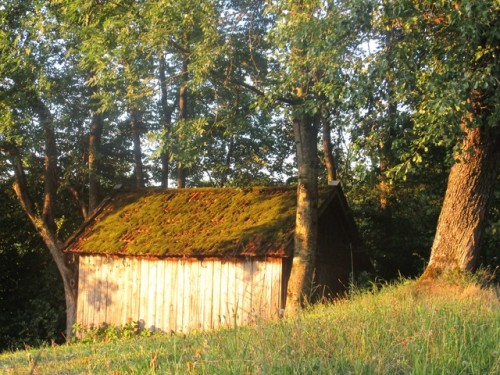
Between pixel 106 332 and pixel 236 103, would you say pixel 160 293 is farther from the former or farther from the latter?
pixel 236 103

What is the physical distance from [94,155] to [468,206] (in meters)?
15.4

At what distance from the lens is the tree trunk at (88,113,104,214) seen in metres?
25.1

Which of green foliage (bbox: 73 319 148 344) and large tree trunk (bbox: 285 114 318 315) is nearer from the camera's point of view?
large tree trunk (bbox: 285 114 318 315)

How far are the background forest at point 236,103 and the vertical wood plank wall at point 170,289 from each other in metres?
3.07

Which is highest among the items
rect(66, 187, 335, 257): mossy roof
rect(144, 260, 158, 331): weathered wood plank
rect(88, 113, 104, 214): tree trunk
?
rect(88, 113, 104, 214): tree trunk

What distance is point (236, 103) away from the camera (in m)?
17.5

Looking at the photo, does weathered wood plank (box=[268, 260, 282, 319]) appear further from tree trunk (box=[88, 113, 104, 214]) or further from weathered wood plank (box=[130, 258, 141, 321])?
tree trunk (box=[88, 113, 104, 214])

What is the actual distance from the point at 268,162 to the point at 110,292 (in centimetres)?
1282

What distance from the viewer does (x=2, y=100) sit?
70.3 feet

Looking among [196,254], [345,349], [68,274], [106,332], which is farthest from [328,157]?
[345,349]

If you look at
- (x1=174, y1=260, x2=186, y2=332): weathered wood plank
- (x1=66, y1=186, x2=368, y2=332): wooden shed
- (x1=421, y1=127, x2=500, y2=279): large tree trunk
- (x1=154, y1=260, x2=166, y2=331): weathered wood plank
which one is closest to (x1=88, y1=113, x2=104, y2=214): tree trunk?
(x1=66, y1=186, x2=368, y2=332): wooden shed

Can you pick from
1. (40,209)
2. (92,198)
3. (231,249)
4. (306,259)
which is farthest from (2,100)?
(306,259)

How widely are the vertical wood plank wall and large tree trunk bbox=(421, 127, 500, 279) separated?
4.91 metres

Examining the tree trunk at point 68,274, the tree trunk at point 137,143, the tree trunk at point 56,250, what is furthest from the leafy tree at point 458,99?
the tree trunk at point 137,143
